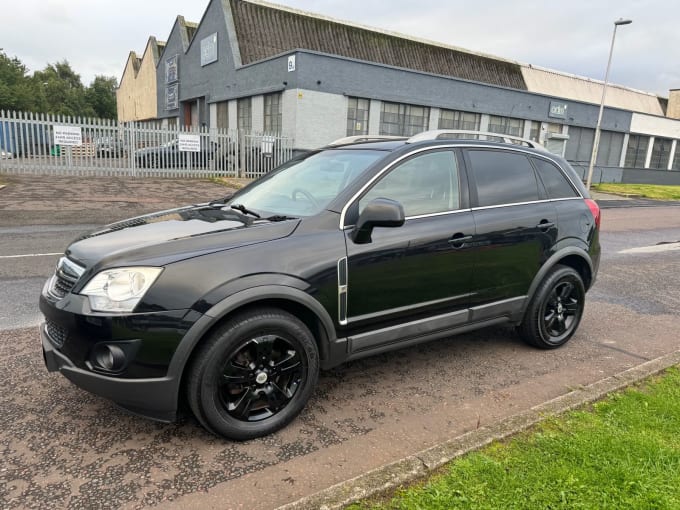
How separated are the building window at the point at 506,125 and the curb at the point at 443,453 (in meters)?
25.2

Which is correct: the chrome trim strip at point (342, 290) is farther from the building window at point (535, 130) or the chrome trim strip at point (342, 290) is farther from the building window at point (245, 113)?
the building window at point (535, 130)

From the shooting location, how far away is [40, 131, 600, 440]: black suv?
8.29ft

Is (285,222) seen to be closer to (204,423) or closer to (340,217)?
(340,217)

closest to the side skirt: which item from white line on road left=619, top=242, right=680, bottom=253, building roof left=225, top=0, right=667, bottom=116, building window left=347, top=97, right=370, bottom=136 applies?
white line on road left=619, top=242, right=680, bottom=253

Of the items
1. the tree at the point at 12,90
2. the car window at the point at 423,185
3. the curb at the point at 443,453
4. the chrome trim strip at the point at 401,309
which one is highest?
the tree at the point at 12,90

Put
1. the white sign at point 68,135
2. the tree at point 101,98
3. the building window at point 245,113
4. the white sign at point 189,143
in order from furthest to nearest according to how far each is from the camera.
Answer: the tree at point 101,98
the building window at point 245,113
the white sign at point 189,143
the white sign at point 68,135

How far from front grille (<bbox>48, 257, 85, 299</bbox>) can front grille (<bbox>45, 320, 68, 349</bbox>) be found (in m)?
0.16

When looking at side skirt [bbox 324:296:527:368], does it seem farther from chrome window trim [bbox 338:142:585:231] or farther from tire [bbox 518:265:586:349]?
chrome window trim [bbox 338:142:585:231]

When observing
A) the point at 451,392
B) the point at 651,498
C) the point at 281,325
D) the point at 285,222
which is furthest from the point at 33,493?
the point at 651,498

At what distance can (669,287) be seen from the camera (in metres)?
6.74

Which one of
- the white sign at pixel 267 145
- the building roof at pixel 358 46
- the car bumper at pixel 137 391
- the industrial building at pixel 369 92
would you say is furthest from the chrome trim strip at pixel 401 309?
the building roof at pixel 358 46

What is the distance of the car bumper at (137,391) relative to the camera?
2.51m

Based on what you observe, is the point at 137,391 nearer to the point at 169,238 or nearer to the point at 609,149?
the point at 169,238

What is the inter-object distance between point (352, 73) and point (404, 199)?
19.5m
